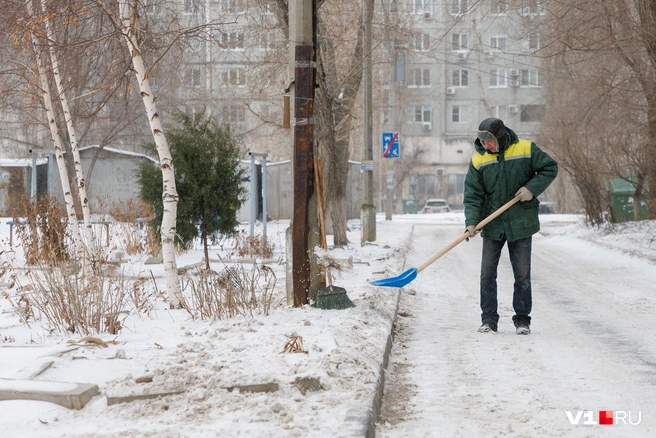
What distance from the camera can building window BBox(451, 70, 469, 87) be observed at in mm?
65312

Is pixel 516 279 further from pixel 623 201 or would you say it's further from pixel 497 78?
pixel 497 78

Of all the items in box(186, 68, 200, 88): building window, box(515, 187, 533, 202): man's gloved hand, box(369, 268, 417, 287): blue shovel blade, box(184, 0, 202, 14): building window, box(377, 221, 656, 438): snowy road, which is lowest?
box(377, 221, 656, 438): snowy road

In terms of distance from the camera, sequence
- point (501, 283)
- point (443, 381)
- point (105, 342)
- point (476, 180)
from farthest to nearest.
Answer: point (501, 283), point (476, 180), point (105, 342), point (443, 381)

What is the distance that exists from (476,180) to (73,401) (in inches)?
176

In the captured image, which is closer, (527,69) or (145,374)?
(145,374)

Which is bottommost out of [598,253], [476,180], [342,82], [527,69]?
Result: [598,253]

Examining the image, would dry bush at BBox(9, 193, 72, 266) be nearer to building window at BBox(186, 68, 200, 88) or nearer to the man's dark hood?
building window at BBox(186, 68, 200, 88)

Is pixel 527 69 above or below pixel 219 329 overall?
above

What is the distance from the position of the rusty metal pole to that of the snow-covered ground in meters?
0.33

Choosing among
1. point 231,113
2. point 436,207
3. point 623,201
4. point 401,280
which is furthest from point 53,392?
point 436,207

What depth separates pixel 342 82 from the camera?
18688 millimetres

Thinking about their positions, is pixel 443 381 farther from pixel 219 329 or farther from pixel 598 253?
pixel 598 253

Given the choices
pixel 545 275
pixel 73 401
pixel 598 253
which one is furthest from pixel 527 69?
pixel 73 401

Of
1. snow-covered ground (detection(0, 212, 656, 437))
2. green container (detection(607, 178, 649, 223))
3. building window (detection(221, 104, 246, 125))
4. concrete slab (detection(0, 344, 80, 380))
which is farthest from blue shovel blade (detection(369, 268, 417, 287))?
building window (detection(221, 104, 246, 125))
